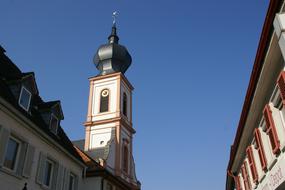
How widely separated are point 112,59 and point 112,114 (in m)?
10.7

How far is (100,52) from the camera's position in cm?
4988

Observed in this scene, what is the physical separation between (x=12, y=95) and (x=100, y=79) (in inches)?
1198

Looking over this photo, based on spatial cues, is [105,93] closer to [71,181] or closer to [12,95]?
[71,181]

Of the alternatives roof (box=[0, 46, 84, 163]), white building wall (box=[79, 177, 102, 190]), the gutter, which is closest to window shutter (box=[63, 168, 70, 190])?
the gutter

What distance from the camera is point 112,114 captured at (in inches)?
1630

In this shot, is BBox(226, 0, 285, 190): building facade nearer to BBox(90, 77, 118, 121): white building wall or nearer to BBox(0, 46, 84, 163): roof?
BBox(0, 46, 84, 163): roof

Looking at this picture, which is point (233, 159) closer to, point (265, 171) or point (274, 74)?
point (265, 171)

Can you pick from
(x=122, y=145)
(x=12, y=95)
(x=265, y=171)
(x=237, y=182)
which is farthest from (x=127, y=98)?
(x=265, y=171)

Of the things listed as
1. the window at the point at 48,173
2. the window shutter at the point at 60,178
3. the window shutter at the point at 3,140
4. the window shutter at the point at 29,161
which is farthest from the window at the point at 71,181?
the window shutter at the point at 3,140

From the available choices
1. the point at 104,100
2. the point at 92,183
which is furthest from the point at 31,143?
the point at 104,100

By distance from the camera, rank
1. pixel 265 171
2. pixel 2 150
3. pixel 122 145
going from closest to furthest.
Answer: pixel 265 171 < pixel 2 150 < pixel 122 145

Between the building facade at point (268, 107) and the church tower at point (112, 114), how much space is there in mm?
22225

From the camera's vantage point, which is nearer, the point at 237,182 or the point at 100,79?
the point at 237,182

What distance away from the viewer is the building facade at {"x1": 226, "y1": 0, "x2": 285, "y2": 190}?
8555 millimetres
